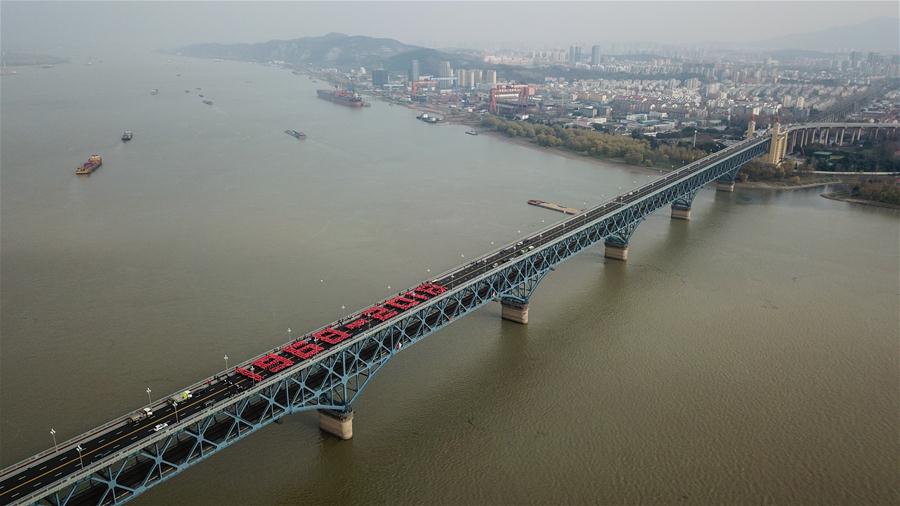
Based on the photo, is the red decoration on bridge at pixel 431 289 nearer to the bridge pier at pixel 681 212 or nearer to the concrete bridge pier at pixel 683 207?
the concrete bridge pier at pixel 683 207

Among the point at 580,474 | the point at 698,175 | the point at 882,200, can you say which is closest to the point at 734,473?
the point at 580,474

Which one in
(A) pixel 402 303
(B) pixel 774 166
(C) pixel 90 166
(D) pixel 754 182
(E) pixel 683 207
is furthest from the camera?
(B) pixel 774 166

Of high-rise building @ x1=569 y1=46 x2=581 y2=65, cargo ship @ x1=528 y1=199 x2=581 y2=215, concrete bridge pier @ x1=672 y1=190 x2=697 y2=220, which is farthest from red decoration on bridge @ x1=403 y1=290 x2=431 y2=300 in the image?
high-rise building @ x1=569 y1=46 x2=581 y2=65

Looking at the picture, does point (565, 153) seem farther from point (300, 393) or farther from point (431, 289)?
point (300, 393)

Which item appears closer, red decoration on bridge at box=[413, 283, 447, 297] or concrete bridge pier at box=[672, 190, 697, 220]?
red decoration on bridge at box=[413, 283, 447, 297]

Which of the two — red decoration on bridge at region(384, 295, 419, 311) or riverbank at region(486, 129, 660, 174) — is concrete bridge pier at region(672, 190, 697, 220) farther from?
red decoration on bridge at region(384, 295, 419, 311)

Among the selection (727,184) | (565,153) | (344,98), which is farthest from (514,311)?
(344,98)

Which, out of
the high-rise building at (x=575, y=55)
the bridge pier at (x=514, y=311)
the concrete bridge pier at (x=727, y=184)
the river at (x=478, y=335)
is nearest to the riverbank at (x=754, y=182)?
the river at (x=478, y=335)
